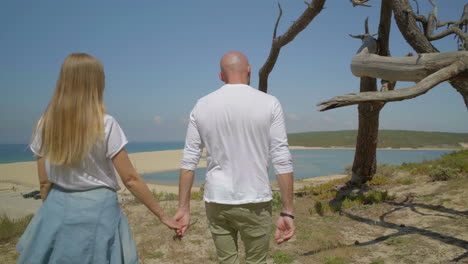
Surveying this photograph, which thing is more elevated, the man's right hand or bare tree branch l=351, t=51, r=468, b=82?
bare tree branch l=351, t=51, r=468, b=82

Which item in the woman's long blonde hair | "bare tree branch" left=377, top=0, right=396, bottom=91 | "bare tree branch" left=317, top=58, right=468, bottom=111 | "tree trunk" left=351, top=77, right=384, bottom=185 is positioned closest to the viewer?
the woman's long blonde hair

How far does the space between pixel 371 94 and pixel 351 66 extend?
2.43 m

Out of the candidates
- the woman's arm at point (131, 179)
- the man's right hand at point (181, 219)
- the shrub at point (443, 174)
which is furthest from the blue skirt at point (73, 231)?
the shrub at point (443, 174)

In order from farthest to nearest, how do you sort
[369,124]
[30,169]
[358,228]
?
1. [30,169]
2. [369,124]
3. [358,228]

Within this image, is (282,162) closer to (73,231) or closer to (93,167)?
(93,167)

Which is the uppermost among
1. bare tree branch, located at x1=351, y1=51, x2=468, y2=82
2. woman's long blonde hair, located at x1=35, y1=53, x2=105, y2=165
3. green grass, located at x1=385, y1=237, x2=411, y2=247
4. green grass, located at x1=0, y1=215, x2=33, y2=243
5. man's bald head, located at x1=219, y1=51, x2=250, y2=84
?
bare tree branch, located at x1=351, y1=51, x2=468, y2=82

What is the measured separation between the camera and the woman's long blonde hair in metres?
1.97

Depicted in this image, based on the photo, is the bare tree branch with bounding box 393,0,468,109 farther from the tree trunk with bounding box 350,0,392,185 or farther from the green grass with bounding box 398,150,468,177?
the green grass with bounding box 398,150,468,177

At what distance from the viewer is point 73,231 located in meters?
2.04

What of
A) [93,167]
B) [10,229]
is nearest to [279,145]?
[93,167]

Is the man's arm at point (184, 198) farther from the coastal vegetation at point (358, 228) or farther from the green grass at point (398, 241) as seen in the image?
the green grass at point (398, 241)

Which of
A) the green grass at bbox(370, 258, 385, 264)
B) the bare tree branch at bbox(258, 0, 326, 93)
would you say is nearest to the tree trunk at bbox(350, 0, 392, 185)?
the bare tree branch at bbox(258, 0, 326, 93)

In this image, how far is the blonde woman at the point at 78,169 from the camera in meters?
1.99

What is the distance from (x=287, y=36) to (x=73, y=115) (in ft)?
21.7
